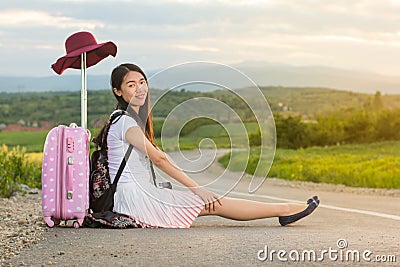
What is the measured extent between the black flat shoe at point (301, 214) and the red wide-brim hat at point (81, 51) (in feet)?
7.57

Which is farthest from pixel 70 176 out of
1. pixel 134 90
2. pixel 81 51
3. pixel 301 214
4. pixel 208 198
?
pixel 301 214

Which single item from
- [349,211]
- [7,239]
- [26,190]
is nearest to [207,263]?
[7,239]

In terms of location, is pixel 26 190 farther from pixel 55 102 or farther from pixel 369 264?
pixel 55 102

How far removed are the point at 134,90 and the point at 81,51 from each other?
2.62 ft

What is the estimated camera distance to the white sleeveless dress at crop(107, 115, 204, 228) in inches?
266

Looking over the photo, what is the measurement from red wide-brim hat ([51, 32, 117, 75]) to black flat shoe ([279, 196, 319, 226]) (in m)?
2.31

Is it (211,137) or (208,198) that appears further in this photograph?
(211,137)

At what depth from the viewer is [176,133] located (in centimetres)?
717

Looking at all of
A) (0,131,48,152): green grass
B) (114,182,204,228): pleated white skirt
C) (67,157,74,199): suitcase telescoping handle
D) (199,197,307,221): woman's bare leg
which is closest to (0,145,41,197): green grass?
(67,157,74,199): suitcase telescoping handle

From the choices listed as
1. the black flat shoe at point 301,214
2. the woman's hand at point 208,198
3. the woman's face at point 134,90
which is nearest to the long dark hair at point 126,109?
the woman's face at point 134,90

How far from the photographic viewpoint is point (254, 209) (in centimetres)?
701

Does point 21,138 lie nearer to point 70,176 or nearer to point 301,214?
point 70,176

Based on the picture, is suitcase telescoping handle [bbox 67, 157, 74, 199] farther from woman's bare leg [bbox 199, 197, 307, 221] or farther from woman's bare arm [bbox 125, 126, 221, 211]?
woman's bare leg [bbox 199, 197, 307, 221]

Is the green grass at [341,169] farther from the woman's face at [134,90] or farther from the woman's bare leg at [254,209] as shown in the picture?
the woman's face at [134,90]
